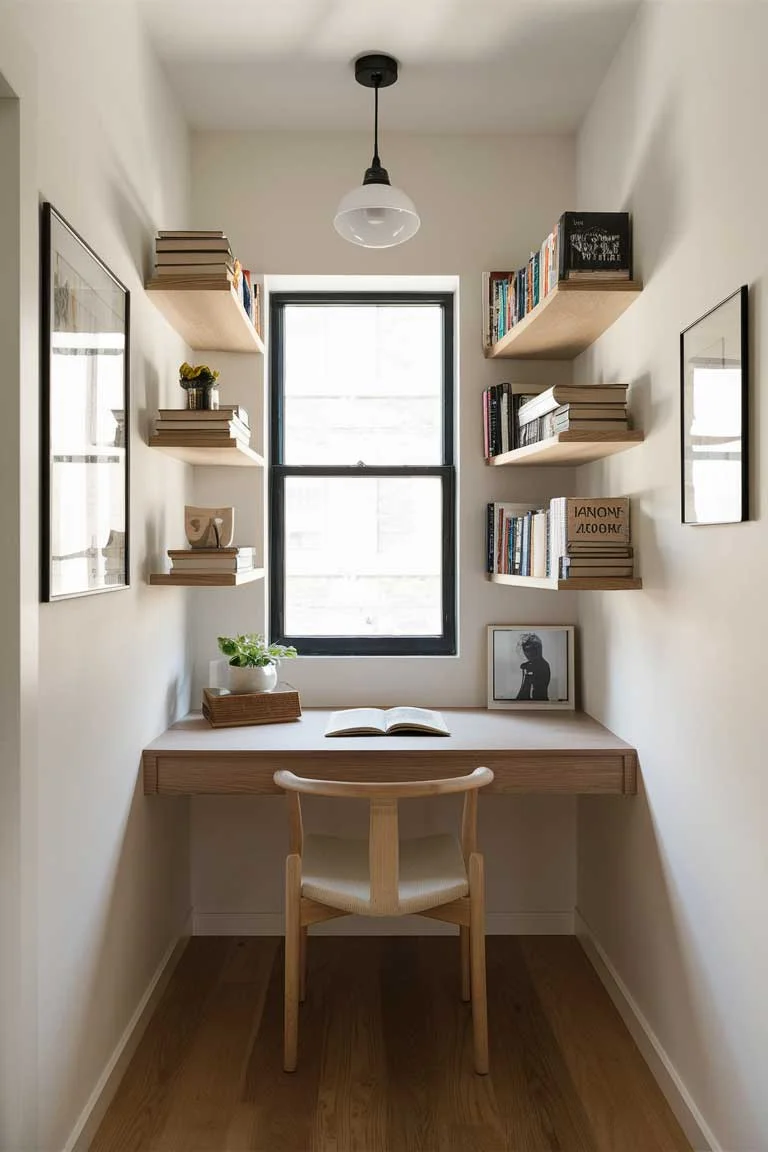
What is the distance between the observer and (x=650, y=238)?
228cm

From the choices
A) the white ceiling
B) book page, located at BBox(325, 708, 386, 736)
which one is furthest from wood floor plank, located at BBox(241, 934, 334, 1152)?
the white ceiling

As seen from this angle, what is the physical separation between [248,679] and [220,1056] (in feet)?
3.56

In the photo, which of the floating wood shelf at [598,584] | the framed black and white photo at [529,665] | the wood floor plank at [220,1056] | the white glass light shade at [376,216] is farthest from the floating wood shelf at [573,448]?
the wood floor plank at [220,1056]

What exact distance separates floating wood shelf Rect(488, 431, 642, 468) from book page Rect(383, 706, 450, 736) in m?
0.87

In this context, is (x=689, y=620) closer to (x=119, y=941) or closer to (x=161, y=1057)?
(x=119, y=941)

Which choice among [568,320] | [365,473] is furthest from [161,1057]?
[568,320]

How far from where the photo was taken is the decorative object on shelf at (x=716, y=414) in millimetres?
1684

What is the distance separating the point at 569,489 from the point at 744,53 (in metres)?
1.57

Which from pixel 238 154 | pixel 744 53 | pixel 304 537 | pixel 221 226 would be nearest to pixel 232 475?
pixel 304 537

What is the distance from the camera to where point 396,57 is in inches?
102

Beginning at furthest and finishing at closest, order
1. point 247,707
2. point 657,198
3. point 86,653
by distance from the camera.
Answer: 1. point 247,707
2. point 657,198
3. point 86,653

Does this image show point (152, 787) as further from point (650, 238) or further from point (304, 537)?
point (650, 238)

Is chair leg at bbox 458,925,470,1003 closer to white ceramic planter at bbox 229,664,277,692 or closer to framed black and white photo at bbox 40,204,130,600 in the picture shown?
white ceramic planter at bbox 229,664,277,692

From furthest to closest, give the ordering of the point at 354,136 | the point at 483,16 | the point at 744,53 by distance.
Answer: the point at 354,136 < the point at 483,16 < the point at 744,53
